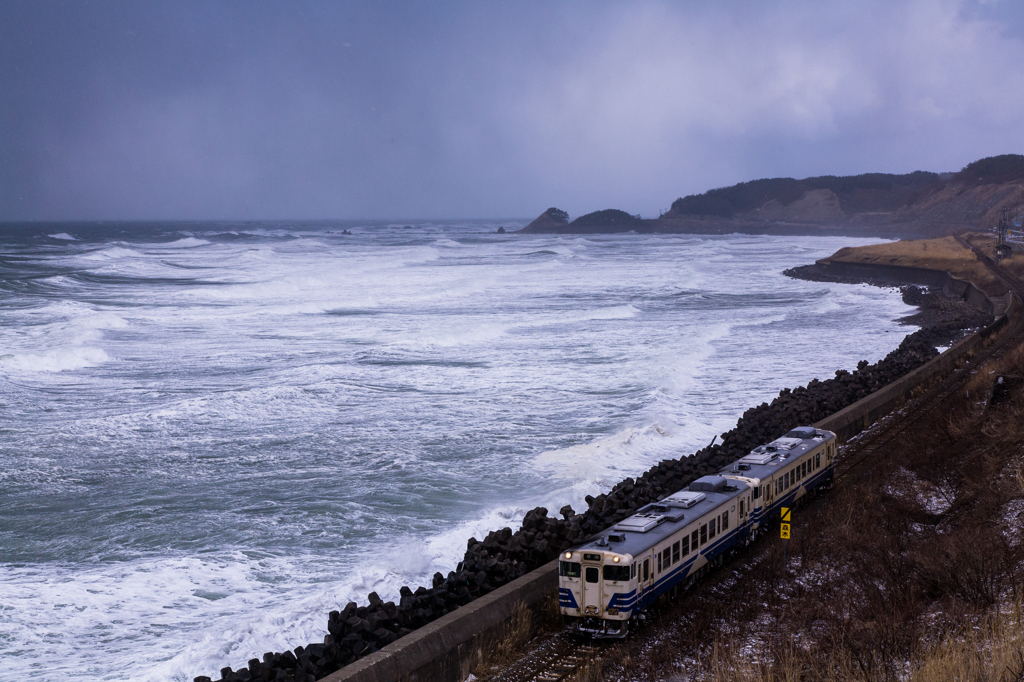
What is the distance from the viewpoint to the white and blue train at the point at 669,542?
9.92 meters

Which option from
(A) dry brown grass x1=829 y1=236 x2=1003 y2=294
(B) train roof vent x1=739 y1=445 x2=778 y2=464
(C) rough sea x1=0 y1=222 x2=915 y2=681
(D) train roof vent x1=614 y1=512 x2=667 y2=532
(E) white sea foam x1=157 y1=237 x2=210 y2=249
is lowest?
(C) rough sea x1=0 y1=222 x2=915 y2=681

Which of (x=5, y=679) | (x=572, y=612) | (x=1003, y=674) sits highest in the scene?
(x=1003, y=674)

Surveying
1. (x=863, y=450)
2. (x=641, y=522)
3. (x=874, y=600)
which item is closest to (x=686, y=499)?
(x=641, y=522)

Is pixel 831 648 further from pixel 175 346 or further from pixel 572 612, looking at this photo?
pixel 175 346

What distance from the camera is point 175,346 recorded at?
34.3 meters

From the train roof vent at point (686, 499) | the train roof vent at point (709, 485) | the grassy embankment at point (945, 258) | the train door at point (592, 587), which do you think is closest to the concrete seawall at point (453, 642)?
the train door at point (592, 587)

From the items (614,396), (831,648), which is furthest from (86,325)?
(831,648)

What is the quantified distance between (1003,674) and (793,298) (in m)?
50.6

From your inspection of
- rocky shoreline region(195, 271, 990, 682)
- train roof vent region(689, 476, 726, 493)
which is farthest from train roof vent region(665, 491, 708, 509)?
rocky shoreline region(195, 271, 990, 682)

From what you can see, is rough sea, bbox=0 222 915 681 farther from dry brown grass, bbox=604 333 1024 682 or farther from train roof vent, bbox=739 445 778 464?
dry brown grass, bbox=604 333 1024 682

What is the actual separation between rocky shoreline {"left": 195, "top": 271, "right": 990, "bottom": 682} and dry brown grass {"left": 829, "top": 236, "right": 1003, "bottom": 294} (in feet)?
107

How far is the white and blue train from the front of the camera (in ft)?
32.6

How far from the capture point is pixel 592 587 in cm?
998

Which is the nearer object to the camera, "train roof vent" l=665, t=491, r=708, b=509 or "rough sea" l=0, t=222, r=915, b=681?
"train roof vent" l=665, t=491, r=708, b=509
